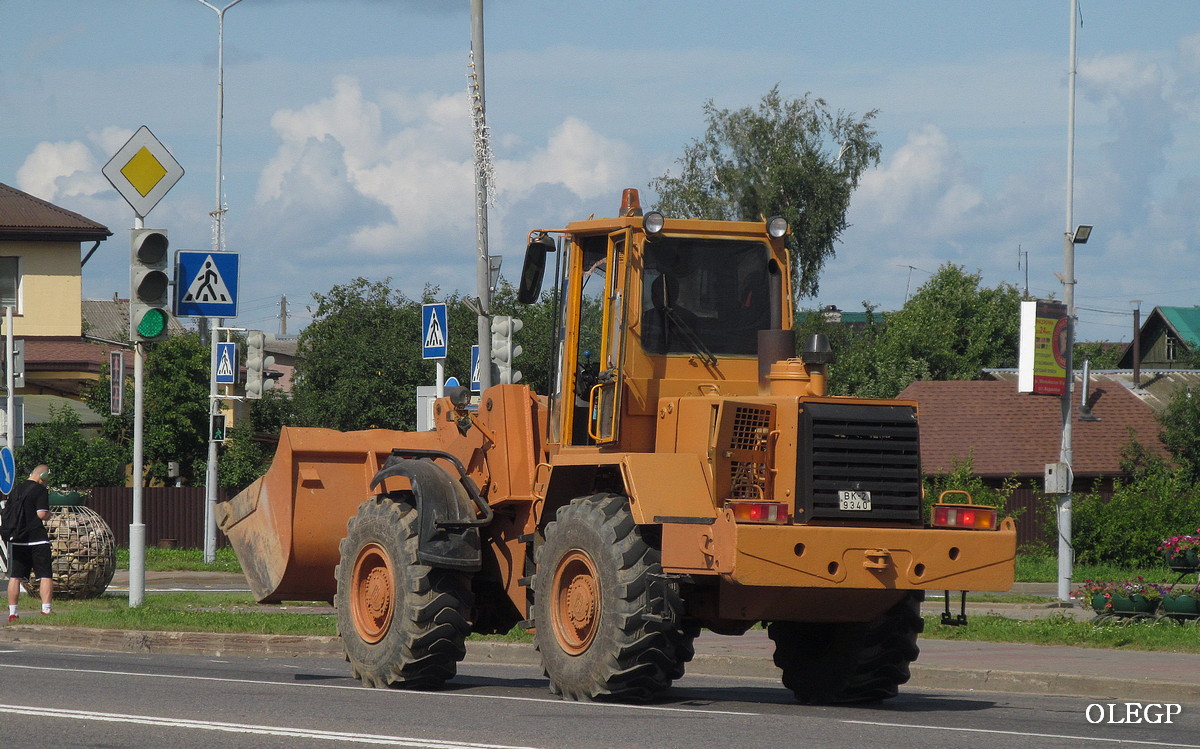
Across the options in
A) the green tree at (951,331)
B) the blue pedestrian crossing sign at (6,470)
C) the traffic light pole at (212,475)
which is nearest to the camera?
the blue pedestrian crossing sign at (6,470)

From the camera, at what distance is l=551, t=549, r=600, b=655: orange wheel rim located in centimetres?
1005

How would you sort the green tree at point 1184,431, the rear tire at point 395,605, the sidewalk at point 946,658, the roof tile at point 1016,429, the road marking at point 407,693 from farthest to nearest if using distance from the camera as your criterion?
the green tree at point 1184,431, the roof tile at point 1016,429, the sidewalk at point 946,658, the rear tire at point 395,605, the road marking at point 407,693

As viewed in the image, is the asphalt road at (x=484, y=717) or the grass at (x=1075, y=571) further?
the grass at (x=1075, y=571)

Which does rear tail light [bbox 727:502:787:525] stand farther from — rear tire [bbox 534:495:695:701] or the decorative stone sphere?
the decorative stone sphere

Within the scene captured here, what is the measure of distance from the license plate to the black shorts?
11528 mm

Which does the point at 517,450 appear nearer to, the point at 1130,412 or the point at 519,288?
the point at 519,288

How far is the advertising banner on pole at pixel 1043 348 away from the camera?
24.7m

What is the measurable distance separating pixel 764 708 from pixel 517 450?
2.45 meters

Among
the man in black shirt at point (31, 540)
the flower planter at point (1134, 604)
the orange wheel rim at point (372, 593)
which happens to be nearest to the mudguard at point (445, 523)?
the orange wheel rim at point (372, 593)

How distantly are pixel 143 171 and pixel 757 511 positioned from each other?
1044 centimetres

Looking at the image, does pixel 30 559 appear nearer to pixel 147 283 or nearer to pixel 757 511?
pixel 147 283

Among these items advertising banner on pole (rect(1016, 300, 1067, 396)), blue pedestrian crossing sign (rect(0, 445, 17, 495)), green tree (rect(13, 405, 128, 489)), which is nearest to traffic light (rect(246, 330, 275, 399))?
blue pedestrian crossing sign (rect(0, 445, 17, 495))

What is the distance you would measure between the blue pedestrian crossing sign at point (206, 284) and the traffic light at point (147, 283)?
3.81 ft

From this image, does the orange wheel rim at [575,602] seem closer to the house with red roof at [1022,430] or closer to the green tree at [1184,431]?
the house with red roof at [1022,430]
